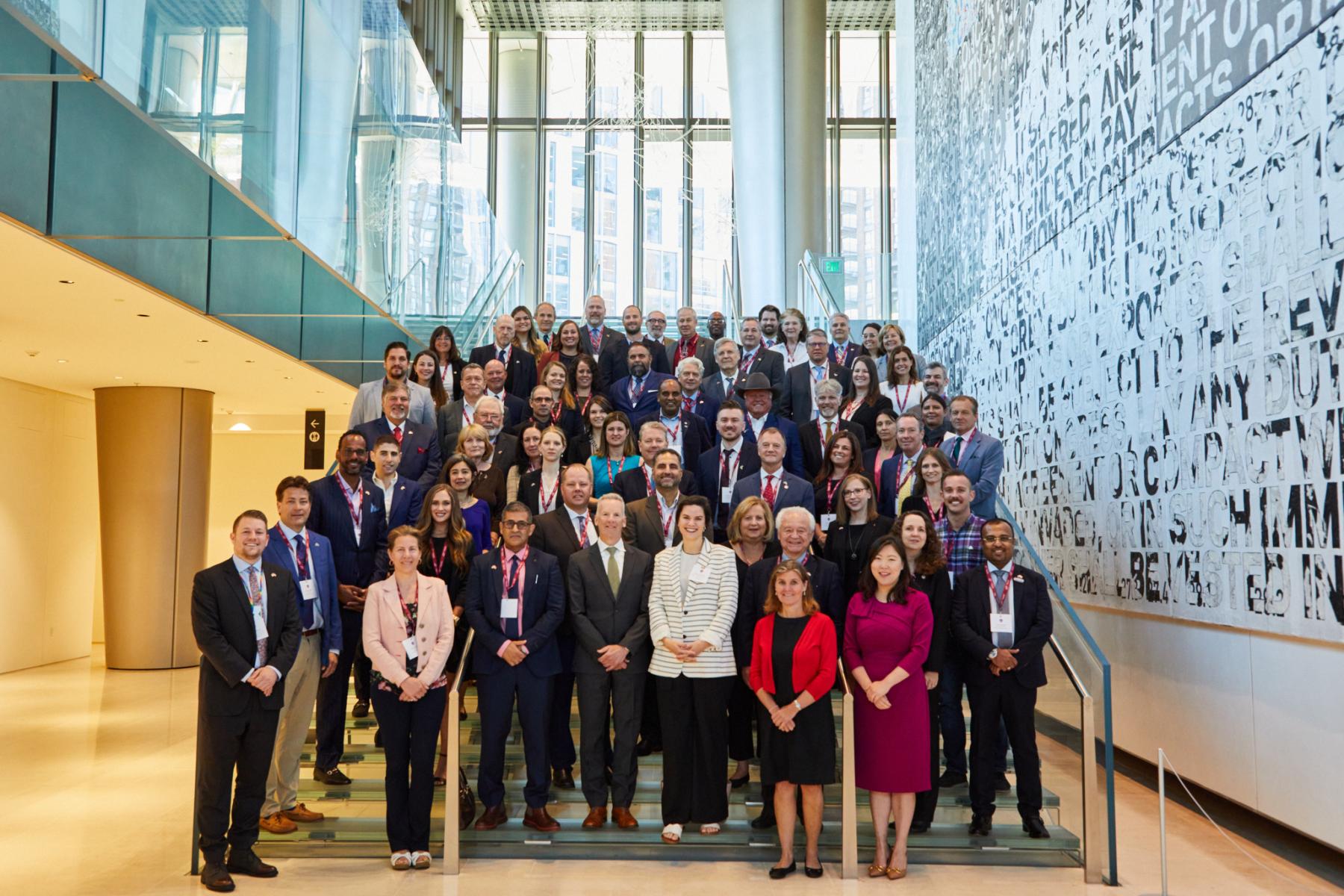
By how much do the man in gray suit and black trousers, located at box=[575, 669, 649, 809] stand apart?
2.59 m

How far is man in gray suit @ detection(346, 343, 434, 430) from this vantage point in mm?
7562

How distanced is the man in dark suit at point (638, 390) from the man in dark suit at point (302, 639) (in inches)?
121

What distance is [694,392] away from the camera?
857 cm

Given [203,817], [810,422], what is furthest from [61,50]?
[810,422]

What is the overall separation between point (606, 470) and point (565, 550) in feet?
3.58

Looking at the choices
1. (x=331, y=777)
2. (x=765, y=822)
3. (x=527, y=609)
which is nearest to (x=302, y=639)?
(x=331, y=777)

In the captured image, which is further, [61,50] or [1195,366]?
[1195,366]

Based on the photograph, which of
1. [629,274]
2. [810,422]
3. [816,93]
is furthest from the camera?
[629,274]

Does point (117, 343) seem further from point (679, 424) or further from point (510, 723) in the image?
point (510, 723)

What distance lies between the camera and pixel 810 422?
26.1 feet

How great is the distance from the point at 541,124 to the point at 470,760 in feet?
63.2

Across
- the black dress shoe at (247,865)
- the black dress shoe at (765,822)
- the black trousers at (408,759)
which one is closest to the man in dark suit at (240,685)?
the black dress shoe at (247,865)

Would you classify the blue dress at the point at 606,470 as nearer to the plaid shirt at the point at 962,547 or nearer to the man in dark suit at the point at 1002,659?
the plaid shirt at the point at 962,547

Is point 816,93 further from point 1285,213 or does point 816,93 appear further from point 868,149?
point 1285,213
